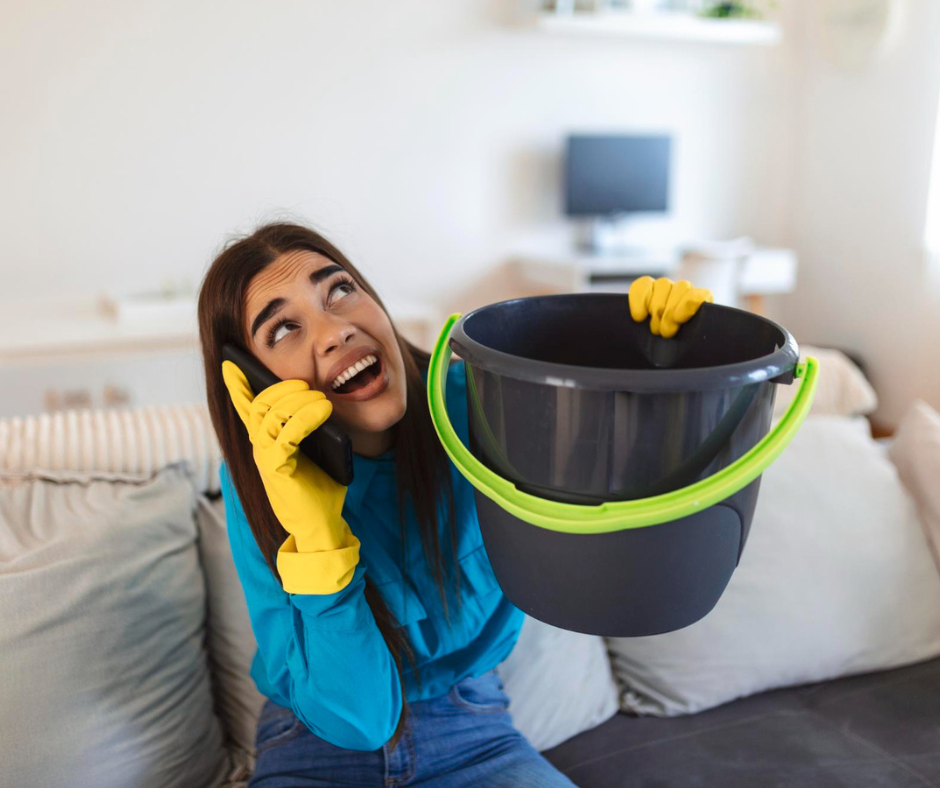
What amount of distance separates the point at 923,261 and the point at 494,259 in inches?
77.1

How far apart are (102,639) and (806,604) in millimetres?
1062

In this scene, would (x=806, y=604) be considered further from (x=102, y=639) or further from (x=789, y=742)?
(x=102, y=639)

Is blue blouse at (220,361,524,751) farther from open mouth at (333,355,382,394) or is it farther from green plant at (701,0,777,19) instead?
green plant at (701,0,777,19)

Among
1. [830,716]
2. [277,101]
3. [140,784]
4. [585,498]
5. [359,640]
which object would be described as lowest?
[830,716]

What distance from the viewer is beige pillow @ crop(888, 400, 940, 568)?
1.43 metres

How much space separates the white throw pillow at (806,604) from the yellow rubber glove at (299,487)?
719mm

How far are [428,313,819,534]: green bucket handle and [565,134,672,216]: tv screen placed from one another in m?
3.47

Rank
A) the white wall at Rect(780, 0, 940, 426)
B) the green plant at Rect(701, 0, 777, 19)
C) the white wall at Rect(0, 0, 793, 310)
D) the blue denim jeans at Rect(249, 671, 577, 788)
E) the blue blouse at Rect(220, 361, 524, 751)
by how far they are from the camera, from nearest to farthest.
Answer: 1. the blue blouse at Rect(220, 361, 524, 751)
2. the blue denim jeans at Rect(249, 671, 577, 788)
3. the white wall at Rect(0, 0, 793, 310)
4. the white wall at Rect(780, 0, 940, 426)
5. the green plant at Rect(701, 0, 777, 19)

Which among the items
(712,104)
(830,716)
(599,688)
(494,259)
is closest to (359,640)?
(599,688)

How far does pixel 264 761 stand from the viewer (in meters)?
1.06

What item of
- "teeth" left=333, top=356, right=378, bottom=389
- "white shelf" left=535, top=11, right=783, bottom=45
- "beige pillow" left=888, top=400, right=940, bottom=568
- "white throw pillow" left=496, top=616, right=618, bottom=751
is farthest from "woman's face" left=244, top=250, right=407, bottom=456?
"white shelf" left=535, top=11, right=783, bottom=45

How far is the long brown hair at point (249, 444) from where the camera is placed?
967mm

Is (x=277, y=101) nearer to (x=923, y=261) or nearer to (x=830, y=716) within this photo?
(x=923, y=261)

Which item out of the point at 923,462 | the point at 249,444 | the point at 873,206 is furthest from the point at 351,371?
the point at 873,206
